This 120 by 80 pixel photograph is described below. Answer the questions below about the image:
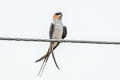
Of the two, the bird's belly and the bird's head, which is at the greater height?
the bird's head

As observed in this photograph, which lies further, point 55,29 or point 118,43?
point 55,29

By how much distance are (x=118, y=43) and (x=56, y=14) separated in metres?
1.73

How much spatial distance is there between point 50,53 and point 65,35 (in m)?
0.74

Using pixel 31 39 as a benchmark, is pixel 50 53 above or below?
below

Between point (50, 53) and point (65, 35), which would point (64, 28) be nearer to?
point (65, 35)

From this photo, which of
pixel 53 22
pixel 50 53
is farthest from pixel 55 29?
pixel 50 53

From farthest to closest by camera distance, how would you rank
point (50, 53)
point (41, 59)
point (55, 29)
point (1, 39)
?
point (55, 29), point (50, 53), point (41, 59), point (1, 39)

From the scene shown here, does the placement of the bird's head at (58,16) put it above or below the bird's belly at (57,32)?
above

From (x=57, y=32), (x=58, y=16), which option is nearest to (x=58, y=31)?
(x=57, y=32)

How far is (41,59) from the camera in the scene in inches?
191

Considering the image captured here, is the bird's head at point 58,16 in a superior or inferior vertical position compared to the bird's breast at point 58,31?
superior

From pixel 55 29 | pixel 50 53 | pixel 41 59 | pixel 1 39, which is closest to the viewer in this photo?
pixel 1 39

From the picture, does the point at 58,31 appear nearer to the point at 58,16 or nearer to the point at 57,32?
the point at 57,32

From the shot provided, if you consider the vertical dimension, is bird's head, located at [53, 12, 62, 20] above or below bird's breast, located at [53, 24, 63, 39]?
above
